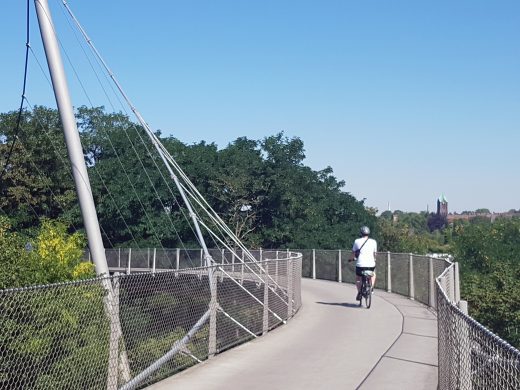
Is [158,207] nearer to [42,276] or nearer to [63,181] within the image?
[63,181]

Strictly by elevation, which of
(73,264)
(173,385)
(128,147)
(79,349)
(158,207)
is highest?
(128,147)

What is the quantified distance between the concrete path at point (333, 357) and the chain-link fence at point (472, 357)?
1.47 meters

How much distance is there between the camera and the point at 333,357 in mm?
10570

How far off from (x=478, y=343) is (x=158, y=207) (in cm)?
4700

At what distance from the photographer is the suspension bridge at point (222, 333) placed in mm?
6449

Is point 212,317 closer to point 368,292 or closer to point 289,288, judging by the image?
point 289,288

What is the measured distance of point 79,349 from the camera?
7.29 meters

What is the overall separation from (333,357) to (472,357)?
5.12 meters

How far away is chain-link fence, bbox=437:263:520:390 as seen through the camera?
13.9 feet

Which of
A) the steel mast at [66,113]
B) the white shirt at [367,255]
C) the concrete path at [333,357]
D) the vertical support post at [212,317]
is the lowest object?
the concrete path at [333,357]

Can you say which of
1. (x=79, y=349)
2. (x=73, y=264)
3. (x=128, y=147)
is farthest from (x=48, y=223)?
(x=128, y=147)

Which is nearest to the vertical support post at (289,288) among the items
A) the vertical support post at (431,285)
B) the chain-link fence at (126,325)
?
the chain-link fence at (126,325)

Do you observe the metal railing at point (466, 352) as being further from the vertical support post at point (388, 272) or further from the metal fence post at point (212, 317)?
the vertical support post at point (388, 272)

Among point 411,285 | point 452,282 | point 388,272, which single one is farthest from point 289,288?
point 388,272
